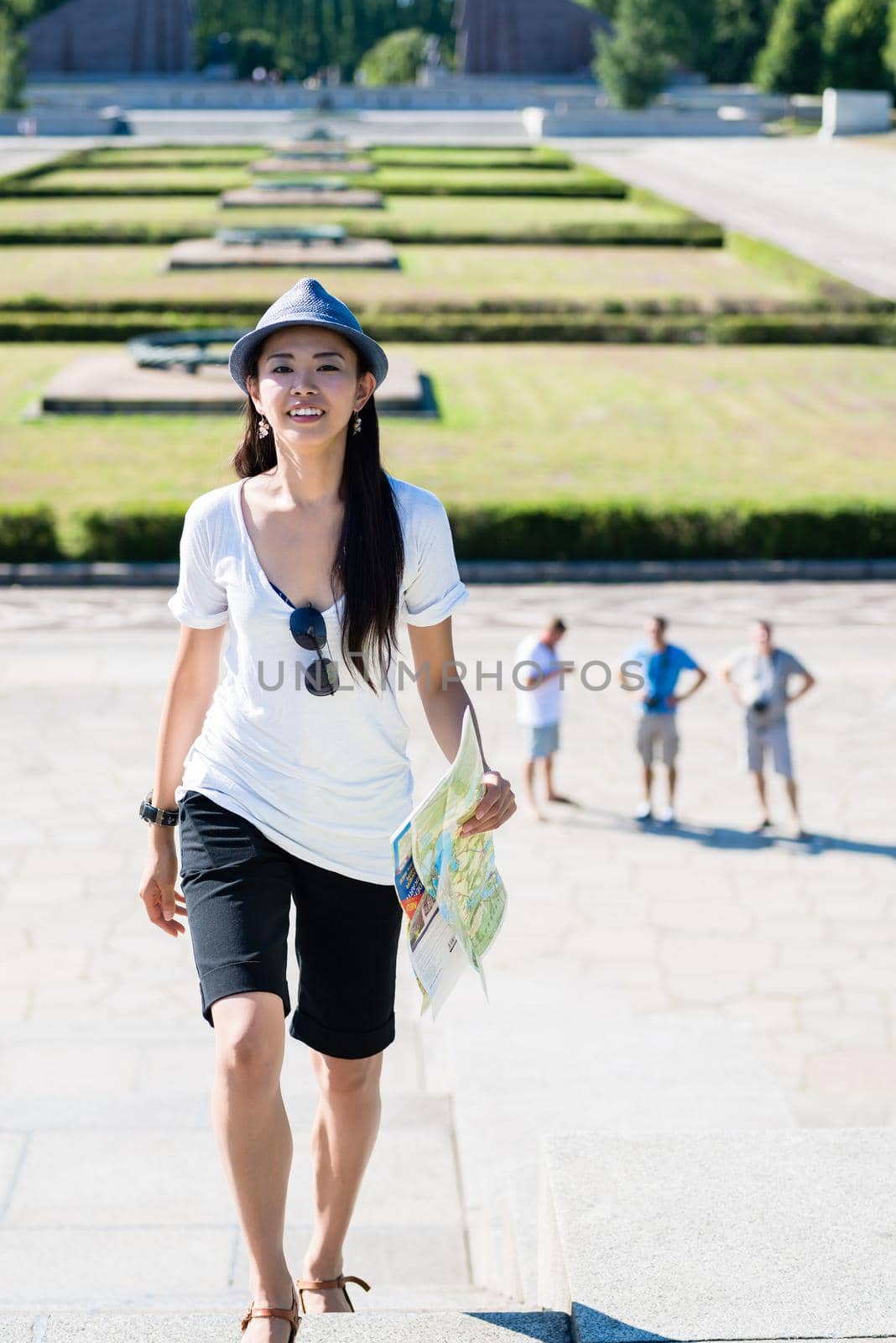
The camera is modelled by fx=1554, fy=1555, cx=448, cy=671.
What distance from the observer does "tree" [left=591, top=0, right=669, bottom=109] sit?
65.2 m

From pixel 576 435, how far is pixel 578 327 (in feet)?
21.0

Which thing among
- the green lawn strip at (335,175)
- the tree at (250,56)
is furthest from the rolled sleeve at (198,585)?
the tree at (250,56)

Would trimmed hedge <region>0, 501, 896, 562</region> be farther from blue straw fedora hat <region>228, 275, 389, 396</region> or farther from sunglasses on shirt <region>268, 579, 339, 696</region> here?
sunglasses on shirt <region>268, 579, 339, 696</region>

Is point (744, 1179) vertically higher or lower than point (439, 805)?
lower

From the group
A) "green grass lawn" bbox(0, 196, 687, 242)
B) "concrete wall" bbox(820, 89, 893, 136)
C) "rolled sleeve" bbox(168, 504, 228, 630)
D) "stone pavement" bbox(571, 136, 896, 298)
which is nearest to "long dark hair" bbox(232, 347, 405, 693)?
"rolled sleeve" bbox(168, 504, 228, 630)

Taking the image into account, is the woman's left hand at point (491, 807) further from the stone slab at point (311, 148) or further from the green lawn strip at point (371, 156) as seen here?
the stone slab at point (311, 148)

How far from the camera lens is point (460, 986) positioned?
22.7 feet

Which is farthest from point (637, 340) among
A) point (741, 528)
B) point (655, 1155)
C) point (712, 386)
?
point (655, 1155)

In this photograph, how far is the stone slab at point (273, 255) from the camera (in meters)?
30.8

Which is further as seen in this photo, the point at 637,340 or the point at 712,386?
the point at 637,340

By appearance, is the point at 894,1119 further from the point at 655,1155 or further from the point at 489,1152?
the point at 655,1155

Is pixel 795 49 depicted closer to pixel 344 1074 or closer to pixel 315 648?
pixel 315 648

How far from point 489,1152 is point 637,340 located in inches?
861

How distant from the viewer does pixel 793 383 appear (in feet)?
74.5
